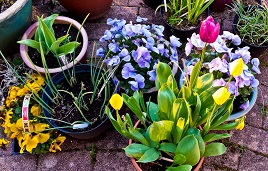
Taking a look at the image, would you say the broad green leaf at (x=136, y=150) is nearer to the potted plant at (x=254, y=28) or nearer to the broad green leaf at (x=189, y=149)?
the broad green leaf at (x=189, y=149)

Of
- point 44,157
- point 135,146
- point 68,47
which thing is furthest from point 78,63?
point 135,146

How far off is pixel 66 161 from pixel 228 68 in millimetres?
1019

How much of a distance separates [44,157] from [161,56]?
2.86 feet

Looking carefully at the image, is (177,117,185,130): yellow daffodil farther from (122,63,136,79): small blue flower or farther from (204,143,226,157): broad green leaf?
(122,63,136,79): small blue flower

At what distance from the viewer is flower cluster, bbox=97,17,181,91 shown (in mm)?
1865

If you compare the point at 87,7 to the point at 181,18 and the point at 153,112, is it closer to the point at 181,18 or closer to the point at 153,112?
the point at 181,18

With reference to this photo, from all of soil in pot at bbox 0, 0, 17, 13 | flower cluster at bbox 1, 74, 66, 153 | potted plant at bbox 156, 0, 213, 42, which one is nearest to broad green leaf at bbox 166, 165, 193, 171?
flower cluster at bbox 1, 74, 66, 153

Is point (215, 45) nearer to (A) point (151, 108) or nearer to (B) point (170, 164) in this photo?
(A) point (151, 108)

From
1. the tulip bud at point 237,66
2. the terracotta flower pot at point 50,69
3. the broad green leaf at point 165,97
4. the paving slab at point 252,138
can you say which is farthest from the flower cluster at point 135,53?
the tulip bud at point 237,66

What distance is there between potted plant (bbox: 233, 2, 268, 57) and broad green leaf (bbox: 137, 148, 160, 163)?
3.31 ft

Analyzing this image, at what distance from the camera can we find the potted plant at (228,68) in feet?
5.72

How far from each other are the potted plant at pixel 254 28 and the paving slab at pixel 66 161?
46.2 inches

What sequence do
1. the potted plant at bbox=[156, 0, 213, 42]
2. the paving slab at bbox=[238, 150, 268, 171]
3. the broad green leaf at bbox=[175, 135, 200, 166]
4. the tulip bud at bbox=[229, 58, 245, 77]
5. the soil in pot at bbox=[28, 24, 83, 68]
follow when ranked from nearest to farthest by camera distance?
the tulip bud at bbox=[229, 58, 245, 77]
the broad green leaf at bbox=[175, 135, 200, 166]
the paving slab at bbox=[238, 150, 268, 171]
the soil in pot at bbox=[28, 24, 83, 68]
the potted plant at bbox=[156, 0, 213, 42]

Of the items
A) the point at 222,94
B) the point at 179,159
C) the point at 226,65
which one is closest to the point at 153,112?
the point at 179,159
